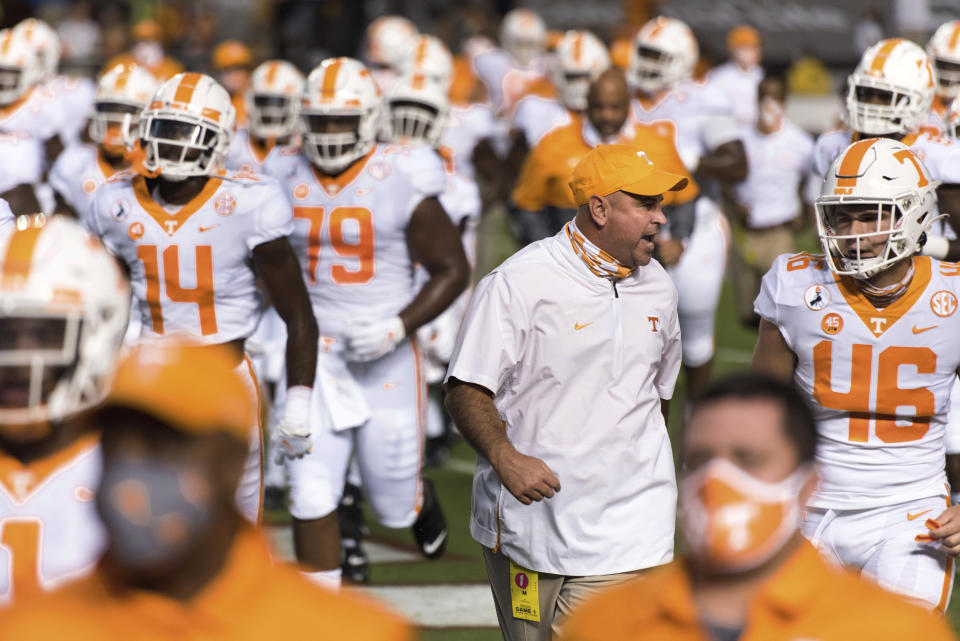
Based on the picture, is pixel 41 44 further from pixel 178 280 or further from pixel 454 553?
pixel 178 280

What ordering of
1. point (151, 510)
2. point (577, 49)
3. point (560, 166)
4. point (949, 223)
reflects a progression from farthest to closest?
point (577, 49)
point (560, 166)
point (949, 223)
point (151, 510)

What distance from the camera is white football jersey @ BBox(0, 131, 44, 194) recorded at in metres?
6.68

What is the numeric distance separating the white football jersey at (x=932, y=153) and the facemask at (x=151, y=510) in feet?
12.8

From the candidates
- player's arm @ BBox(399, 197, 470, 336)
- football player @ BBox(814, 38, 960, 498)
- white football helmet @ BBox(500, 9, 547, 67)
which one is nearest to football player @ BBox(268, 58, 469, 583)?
player's arm @ BBox(399, 197, 470, 336)

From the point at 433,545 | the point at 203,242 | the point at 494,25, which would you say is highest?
the point at 494,25

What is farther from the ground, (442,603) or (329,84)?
(329,84)

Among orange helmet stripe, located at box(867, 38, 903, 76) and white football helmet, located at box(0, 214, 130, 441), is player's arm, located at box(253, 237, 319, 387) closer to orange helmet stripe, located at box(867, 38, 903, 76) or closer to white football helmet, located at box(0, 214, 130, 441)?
white football helmet, located at box(0, 214, 130, 441)

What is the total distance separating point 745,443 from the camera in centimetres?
225

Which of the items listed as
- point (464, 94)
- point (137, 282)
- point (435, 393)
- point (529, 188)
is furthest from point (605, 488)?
point (464, 94)

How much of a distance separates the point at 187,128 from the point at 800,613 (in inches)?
132

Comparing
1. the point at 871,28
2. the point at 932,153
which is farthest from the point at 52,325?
the point at 871,28

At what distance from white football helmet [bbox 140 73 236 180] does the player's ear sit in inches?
59.4

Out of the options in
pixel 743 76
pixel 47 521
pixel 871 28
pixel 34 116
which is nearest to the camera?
pixel 47 521

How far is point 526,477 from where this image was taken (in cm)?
385
